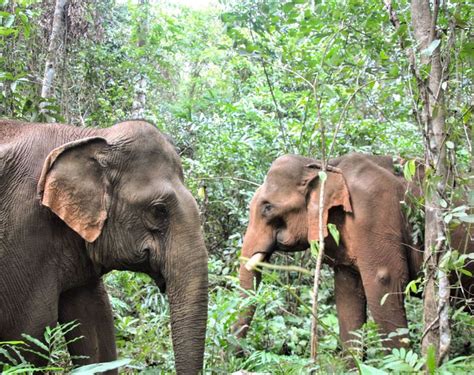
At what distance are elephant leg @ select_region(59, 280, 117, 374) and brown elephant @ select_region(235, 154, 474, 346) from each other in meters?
1.12

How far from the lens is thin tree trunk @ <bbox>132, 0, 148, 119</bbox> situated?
10.3 m

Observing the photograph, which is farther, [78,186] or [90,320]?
[90,320]

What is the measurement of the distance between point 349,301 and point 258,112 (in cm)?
345

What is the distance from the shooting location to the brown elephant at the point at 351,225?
5.24 m

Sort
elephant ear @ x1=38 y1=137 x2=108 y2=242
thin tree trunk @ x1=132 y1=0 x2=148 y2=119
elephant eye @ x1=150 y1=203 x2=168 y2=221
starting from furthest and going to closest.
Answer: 1. thin tree trunk @ x1=132 y1=0 x2=148 y2=119
2. elephant eye @ x1=150 y1=203 x2=168 y2=221
3. elephant ear @ x1=38 y1=137 x2=108 y2=242

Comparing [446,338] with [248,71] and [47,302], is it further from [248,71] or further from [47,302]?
[248,71]

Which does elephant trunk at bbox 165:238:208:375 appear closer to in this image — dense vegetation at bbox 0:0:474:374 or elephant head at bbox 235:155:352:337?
dense vegetation at bbox 0:0:474:374

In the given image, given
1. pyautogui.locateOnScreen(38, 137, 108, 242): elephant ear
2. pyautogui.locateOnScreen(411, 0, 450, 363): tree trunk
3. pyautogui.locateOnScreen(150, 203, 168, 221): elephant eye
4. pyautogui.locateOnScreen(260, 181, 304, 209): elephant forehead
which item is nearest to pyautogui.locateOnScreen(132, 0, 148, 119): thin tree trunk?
pyautogui.locateOnScreen(260, 181, 304, 209): elephant forehead

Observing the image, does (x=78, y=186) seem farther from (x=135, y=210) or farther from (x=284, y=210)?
(x=284, y=210)

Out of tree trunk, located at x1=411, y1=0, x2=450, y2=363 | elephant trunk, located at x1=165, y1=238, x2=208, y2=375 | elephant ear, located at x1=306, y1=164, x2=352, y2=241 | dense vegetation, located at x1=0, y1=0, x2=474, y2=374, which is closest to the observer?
tree trunk, located at x1=411, y1=0, x2=450, y2=363

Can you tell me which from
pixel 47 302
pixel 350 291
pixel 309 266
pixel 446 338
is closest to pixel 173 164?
pixel 47 302

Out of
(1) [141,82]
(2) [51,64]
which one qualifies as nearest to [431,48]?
(2) [51,64]

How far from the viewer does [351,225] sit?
5445 mm

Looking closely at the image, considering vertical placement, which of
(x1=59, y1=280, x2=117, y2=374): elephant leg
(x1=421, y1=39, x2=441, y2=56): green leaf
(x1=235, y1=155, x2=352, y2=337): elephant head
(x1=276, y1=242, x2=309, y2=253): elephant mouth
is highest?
(x1=421, y1=39, x2=441, y2=56): green leaf
